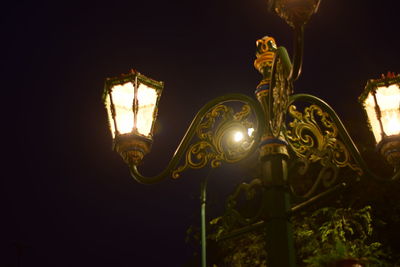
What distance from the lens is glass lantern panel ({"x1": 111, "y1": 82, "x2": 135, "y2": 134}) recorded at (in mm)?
5652

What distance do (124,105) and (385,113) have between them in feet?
7.93

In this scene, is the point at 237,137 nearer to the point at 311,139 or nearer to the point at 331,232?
the point at 311,139

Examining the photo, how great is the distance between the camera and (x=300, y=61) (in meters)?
4.05

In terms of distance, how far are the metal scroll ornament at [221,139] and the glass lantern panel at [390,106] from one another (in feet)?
4.09

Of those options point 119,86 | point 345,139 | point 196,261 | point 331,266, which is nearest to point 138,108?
point 119,86

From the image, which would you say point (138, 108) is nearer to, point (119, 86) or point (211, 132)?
point (119, 86)

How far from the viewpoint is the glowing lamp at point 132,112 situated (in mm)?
5566

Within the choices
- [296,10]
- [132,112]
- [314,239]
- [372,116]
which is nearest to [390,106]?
[372,116]

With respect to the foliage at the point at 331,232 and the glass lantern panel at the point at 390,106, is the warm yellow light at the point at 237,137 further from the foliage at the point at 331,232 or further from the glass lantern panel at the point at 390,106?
the foliage at the point at 331,232

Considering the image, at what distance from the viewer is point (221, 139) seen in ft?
18.4

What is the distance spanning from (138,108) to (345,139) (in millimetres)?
1891

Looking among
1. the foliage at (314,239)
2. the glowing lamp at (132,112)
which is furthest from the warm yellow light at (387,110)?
the foliage at (314,239)

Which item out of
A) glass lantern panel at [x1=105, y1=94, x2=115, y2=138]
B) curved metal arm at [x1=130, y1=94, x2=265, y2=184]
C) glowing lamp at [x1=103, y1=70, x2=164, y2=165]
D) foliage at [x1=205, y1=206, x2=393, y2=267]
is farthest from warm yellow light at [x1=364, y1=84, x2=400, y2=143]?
foliage at [x1=205, y1=206, x2=393, y2=267]

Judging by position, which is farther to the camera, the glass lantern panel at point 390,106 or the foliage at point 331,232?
the foliage at point 331,232
